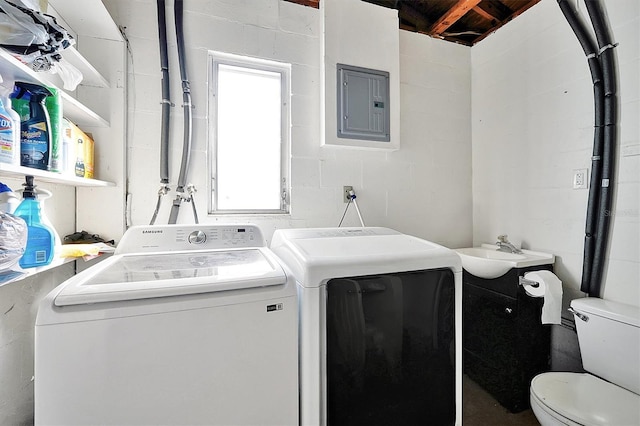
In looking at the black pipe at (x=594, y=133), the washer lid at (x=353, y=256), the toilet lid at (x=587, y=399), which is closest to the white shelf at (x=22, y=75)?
the washer lid at (x=353, y=256)

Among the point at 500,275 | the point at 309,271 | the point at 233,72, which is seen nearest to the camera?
the point at 309,271

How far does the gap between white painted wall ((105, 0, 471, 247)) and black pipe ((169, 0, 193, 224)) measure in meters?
0.05

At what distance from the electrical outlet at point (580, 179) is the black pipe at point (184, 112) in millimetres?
2350

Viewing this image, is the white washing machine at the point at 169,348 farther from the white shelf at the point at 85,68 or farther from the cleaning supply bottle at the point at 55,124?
the white shelf at the point at 85,68

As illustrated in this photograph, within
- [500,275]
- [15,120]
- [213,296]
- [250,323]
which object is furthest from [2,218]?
A: [500,275]

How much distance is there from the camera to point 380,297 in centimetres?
111

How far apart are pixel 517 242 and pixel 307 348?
1.85 m

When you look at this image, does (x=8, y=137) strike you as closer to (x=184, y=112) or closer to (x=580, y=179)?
(x=184, y=112)

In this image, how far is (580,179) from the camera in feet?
5.67

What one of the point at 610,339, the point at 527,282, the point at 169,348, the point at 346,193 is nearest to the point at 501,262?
the point at 527,282

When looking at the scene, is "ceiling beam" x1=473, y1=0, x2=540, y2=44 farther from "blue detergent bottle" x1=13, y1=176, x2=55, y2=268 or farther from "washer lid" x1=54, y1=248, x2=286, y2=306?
"blue detergent bottle" x1=13, y1=176, x2=55, y2=268

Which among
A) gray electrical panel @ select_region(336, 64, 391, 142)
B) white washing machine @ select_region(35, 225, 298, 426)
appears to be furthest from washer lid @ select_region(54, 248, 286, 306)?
gray electrical panel @ select_region(336, 64, 391, 142)

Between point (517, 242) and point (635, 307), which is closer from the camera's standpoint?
point (635, 307)

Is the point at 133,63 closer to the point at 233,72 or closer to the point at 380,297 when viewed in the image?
the point at 233,72
